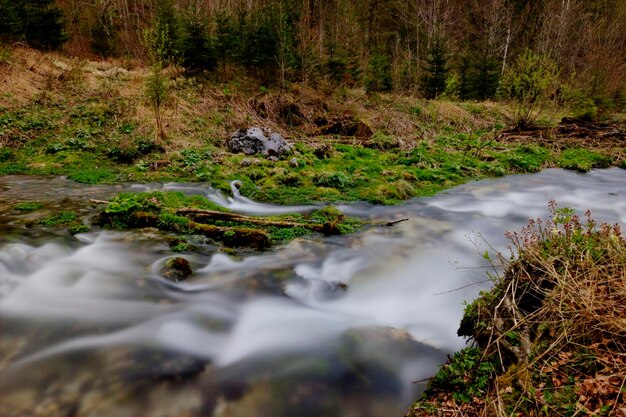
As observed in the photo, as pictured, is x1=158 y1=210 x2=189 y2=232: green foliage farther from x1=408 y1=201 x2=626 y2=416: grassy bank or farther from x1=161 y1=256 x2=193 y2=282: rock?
x1=408 y1=201 x2=626 y2=416: grassy bank

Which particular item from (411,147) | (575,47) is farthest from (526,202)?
(575,47)

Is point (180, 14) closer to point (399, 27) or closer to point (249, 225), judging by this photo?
point (249, 225)

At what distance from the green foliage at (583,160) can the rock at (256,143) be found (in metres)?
9.76

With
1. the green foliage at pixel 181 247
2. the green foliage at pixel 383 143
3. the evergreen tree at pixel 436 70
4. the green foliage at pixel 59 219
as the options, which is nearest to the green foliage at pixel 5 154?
the green foliage at pixel 59 219

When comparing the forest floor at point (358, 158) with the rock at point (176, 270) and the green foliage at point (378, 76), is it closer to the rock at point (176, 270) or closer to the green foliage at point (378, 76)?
the rock at point (176, 270)

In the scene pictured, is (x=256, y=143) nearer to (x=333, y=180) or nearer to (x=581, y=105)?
(x=333, y=180)

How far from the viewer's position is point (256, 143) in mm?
11938

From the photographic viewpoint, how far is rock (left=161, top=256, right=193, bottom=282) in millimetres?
5084

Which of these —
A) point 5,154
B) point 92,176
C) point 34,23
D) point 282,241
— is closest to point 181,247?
point 282,241

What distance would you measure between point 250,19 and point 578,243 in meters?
18.9

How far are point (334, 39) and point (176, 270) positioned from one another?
1956 cm

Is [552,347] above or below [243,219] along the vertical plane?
above

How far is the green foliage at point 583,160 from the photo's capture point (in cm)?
1252

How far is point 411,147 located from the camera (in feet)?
45.6
